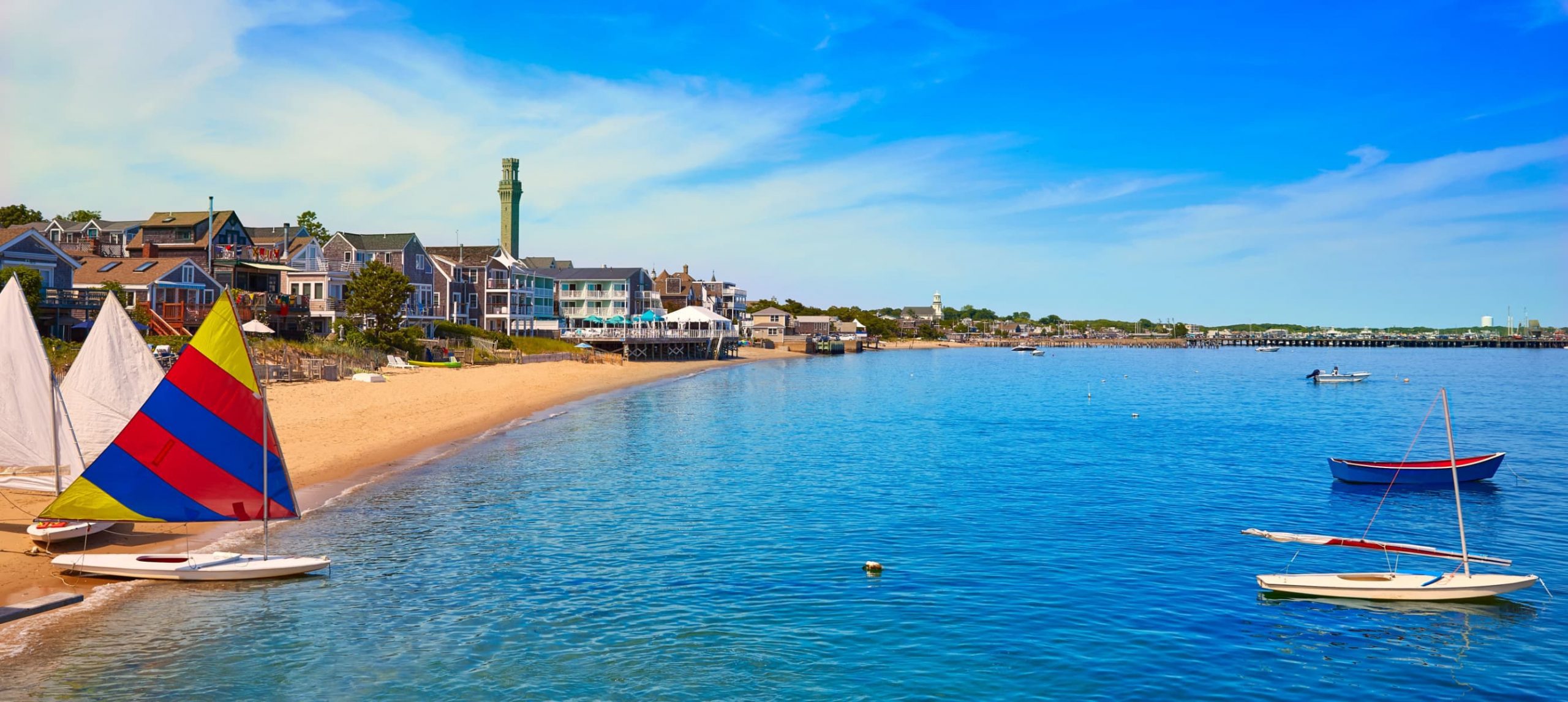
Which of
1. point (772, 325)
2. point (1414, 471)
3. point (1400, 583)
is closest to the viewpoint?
point (1400, 583)

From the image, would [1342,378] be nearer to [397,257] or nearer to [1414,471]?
[1414,471]

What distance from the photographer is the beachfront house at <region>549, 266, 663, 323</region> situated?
128500 mm

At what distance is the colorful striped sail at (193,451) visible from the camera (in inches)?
722

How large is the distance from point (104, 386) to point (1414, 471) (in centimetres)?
4076

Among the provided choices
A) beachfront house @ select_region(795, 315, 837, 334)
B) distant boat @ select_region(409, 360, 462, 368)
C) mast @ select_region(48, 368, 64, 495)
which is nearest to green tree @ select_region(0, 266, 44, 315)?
distant boat @ select_region(409, 360, 462, 368)

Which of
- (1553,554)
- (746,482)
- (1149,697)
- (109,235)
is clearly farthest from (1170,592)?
(109,235)

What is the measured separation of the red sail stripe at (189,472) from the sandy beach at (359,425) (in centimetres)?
259

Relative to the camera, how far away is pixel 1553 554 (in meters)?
24.3

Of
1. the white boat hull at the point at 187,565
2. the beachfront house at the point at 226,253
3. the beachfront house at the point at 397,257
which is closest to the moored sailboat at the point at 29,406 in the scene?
the white boat hull at the point at 187,565

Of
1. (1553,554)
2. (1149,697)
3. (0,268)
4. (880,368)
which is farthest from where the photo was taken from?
(880,368)

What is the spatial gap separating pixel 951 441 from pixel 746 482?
17.0 m

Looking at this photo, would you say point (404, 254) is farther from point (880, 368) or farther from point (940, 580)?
point (940, 580)

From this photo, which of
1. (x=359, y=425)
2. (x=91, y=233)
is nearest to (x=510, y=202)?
(x=91, y=233)

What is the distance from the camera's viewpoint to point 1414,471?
1375 inches
